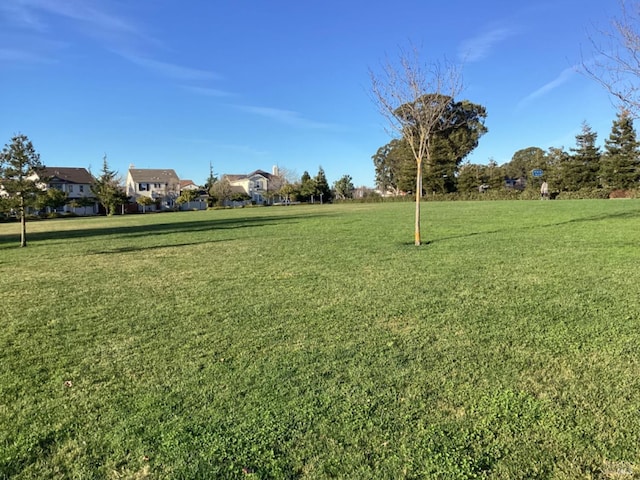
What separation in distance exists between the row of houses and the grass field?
54.5m

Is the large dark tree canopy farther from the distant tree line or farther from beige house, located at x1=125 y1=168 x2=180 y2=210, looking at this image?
beige house, located at x1=125 y1=168 x2=180 y2=210

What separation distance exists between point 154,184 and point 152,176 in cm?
205

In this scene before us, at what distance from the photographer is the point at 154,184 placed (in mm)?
76250

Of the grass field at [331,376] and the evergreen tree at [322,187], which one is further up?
the evergreen tree at [322,187]

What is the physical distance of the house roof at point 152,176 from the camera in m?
76.1

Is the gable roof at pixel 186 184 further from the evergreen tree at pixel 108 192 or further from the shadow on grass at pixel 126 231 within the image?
the shadow on grass at pixel 126 231

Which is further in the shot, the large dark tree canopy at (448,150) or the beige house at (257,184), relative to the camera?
the beige house at (257,184)

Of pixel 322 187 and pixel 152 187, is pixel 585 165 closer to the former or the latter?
pixel 322 187

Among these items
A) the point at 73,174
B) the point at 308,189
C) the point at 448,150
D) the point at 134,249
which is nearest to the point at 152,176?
the point at 73,174

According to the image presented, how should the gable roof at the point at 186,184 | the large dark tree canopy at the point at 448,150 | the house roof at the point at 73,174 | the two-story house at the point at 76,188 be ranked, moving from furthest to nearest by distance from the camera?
1. the gable roof at the point at 186,184
2. the house roof at the point at 73,174
3. the two-story house at the point at 76,188
4. the large dark tree canopy at the point at 448,150

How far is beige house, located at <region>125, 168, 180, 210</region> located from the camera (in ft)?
240

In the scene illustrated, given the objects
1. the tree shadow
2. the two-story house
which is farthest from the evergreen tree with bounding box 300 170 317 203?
the tree shadow

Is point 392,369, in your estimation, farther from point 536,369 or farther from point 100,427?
point 100,427

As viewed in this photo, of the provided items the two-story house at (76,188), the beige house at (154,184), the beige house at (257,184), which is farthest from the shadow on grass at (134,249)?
the beige house at (257,184)
